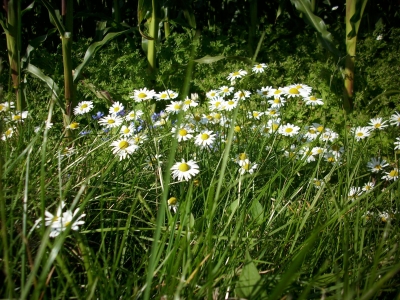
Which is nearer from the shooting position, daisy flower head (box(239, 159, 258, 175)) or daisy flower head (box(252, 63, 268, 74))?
daisy flower head (box(239, 159, 258, 175))

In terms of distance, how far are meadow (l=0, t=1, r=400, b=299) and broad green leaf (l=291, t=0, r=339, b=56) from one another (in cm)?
19

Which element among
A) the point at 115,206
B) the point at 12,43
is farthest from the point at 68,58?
the point at 115,206

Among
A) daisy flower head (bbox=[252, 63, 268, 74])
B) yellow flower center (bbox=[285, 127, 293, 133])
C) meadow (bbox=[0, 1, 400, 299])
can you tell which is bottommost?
meadow (bbox=[0, 1, 400, 299])

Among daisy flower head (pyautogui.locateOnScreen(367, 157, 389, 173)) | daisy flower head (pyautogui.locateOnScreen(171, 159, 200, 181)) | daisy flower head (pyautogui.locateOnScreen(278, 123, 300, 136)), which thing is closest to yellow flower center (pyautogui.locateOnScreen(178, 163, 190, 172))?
daisy flower head (pyautogui.locateOnScreen(171, 159, 200, 181))

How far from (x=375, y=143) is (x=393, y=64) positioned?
3.84ft

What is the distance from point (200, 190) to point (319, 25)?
5.66ft

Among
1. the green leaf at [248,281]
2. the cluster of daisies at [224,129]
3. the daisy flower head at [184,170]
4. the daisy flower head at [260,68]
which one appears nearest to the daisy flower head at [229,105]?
the cluster of daisies at [224,129]

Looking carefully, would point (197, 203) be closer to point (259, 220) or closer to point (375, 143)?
point (259, 220)

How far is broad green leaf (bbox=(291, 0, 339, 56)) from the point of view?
2.45 meters

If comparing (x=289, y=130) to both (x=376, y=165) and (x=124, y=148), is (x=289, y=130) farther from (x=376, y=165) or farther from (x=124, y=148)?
(x=124, y=148)

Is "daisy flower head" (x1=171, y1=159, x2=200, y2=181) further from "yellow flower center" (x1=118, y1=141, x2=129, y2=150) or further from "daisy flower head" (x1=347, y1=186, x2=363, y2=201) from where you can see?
"daisy flower head" (x1=347, y1=186, x2=363, y2=201)

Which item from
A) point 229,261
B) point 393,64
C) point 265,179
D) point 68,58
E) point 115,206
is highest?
point 393,64

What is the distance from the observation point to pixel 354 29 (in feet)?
8.24

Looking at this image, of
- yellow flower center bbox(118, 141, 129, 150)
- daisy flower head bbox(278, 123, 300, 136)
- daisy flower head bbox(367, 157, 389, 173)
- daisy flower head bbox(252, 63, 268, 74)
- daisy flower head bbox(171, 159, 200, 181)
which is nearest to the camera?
daisy flower head bbox(171, 159, 200, 181)
